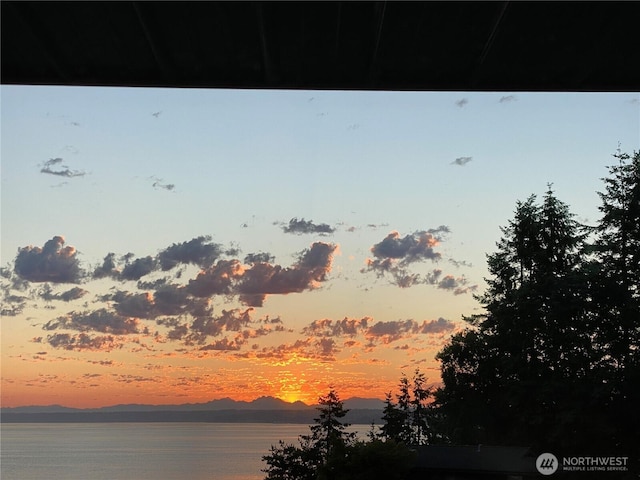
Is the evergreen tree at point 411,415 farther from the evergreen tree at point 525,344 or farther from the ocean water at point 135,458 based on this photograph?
the ocean water at point 135,458

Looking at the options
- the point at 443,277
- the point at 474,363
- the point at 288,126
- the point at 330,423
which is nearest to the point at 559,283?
the point at 474,363

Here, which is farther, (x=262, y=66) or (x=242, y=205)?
(x=242, y=205)

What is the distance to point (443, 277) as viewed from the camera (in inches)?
1758

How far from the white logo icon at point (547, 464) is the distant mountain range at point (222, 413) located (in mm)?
9706

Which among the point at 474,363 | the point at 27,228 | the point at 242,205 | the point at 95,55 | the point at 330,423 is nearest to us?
the point at 95,55

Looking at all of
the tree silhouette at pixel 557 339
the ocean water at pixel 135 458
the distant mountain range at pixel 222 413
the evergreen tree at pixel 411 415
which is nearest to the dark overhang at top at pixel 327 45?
the tree silhouette at pixel 557 339

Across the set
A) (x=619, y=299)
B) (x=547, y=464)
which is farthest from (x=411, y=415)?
(x=619, y=299)

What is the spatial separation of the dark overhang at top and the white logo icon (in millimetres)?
19588

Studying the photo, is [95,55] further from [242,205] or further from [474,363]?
[242,205]

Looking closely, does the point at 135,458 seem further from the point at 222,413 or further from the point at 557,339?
the point at 557,339

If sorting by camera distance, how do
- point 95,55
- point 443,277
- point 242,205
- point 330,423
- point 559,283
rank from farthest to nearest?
point 242,205 → point 443,277 → point 330,423 → point 559,283 → point 95,55

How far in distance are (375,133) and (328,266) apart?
1173 centimetres

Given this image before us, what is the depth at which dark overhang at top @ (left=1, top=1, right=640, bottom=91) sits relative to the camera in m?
2.08

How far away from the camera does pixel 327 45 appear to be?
7.49 feet
